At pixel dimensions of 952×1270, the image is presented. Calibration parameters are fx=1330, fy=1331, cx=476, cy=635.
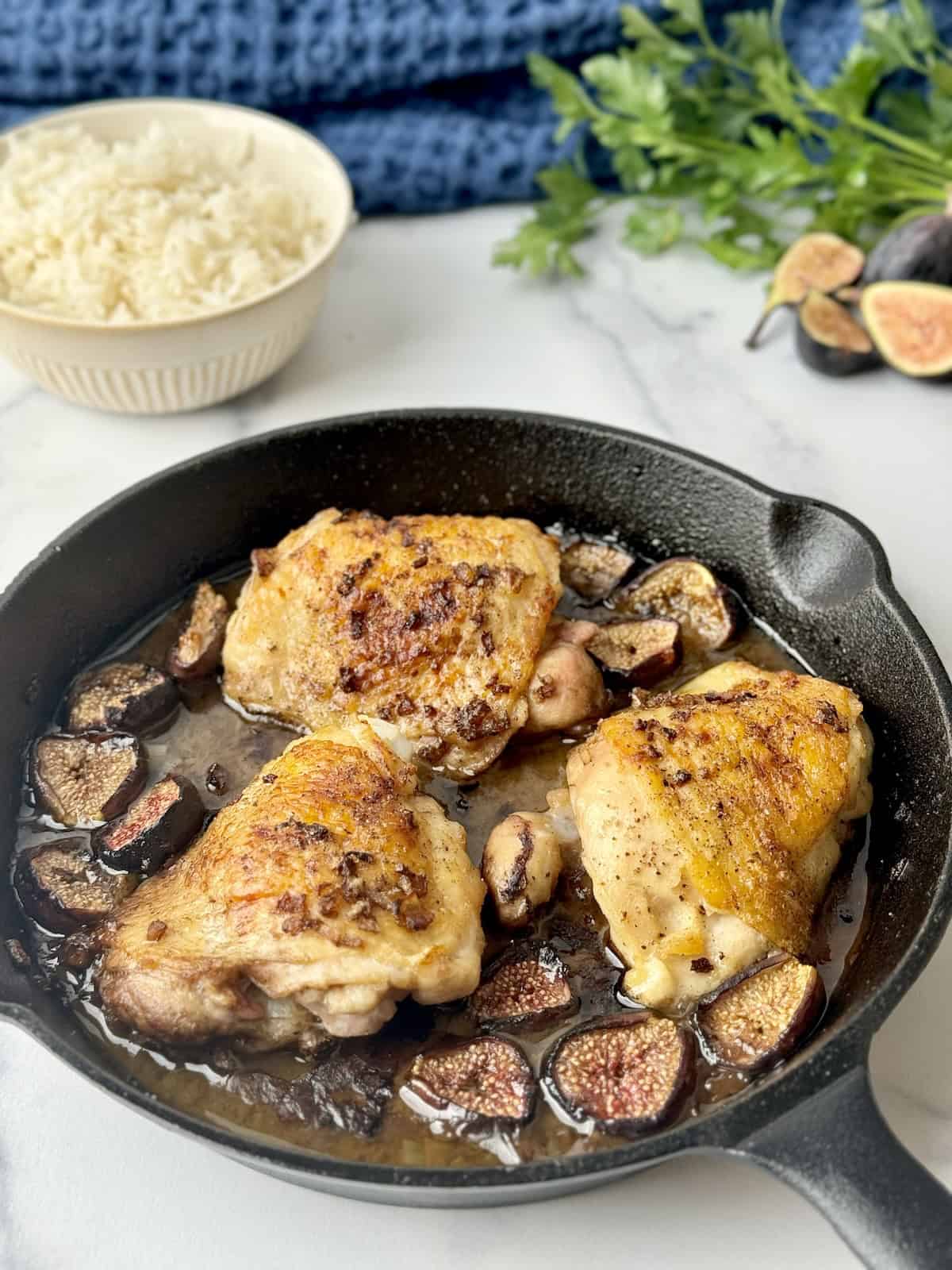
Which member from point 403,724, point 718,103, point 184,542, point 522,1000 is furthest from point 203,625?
point 718,103

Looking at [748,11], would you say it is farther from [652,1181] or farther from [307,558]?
[652,1181]

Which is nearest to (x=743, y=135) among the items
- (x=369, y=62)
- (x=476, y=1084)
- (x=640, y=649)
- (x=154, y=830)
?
(x=369, y=62)

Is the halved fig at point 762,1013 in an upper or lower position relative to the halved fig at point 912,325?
lower

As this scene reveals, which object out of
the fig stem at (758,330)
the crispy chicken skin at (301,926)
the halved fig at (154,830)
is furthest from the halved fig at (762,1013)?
the fig stem at (758,330)

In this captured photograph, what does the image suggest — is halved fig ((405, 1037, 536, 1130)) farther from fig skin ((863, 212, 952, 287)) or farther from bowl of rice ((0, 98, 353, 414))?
fig skin ((863, 212, 952, 287))

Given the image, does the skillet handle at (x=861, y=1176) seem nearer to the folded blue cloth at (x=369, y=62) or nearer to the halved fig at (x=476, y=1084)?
the halved fig at (x=476, y=1084)
